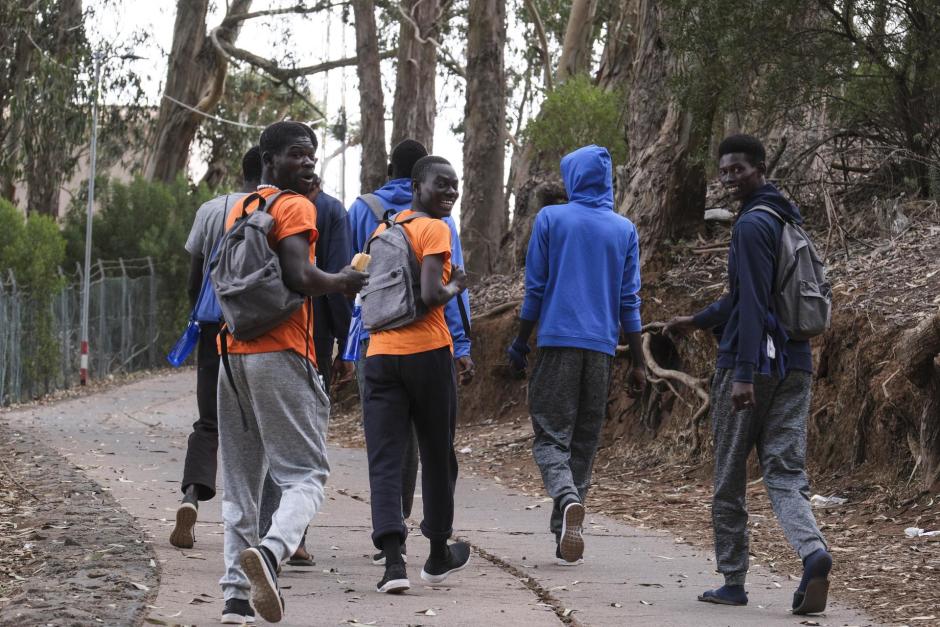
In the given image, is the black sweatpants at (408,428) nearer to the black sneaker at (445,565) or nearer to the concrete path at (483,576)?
the black sneaker at (445,565)

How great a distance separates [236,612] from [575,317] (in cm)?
254

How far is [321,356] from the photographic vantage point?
660 cm

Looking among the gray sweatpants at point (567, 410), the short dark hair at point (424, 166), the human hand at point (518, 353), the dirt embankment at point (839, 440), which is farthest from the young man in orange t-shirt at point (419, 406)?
the dirt embankment at point (839, 440)

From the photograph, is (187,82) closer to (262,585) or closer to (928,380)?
(928,380)

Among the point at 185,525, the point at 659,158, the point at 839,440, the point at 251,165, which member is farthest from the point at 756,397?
the point at 659,158

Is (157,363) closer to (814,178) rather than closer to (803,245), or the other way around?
(814,178)

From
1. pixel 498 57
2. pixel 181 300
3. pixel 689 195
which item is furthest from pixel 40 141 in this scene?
pixel 689 195

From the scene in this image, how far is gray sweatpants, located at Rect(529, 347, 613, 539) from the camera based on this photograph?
6.69m

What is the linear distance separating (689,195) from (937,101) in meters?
2.41

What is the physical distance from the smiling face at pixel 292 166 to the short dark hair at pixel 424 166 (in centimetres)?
103

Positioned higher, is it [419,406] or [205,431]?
[419,406]

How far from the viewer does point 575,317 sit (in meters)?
6.75

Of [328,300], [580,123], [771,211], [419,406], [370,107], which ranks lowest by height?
[419,406]

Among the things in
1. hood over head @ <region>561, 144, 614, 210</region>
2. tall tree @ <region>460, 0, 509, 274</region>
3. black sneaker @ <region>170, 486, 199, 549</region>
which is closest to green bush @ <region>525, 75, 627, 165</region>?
tall tree @ <region>460, 0, 509, 274</region>
